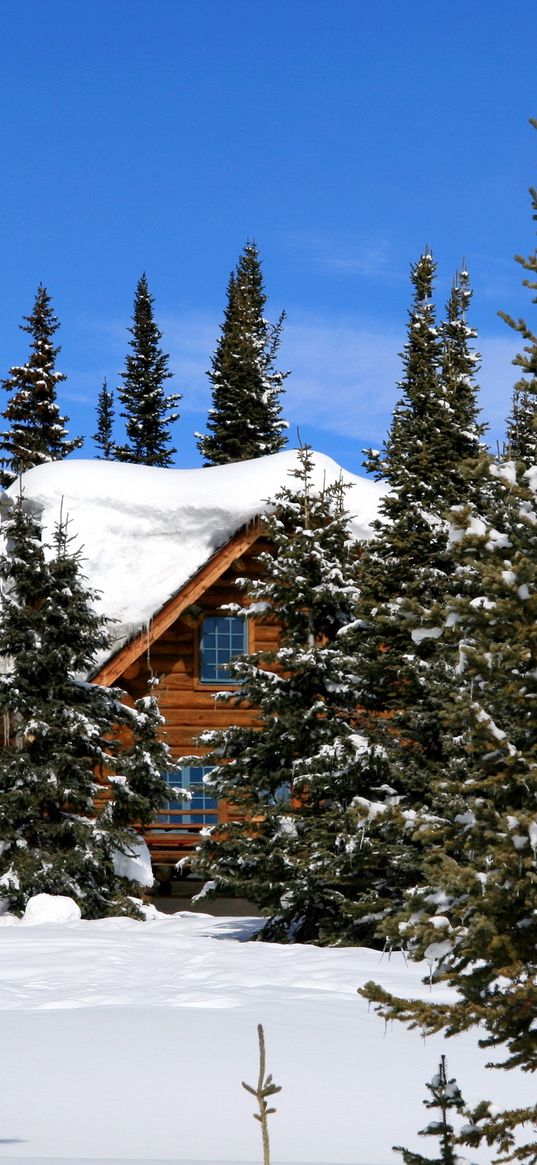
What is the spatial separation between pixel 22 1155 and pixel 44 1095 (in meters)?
1.49

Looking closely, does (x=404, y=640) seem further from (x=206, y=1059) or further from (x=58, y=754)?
(x=206, y=1059)

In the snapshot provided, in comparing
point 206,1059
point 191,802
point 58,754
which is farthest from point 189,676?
point 206,1059

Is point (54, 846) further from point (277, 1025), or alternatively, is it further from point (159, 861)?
point (277, 1025)

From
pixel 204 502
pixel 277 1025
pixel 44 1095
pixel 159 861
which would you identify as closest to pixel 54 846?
pixel 159 861

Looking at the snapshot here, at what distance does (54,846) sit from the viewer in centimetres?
1891

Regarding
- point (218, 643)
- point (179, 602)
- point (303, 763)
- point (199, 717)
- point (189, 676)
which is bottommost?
point (303, 763)

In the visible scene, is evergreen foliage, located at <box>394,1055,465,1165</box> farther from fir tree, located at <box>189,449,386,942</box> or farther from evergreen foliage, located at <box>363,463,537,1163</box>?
fir tree, located at <box>189,449,386,942</box>

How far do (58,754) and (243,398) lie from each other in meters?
33.9

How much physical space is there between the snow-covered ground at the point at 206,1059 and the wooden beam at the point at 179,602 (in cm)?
787

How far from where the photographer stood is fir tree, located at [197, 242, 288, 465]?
5025 centimetres

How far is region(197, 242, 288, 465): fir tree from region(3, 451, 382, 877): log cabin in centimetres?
2456

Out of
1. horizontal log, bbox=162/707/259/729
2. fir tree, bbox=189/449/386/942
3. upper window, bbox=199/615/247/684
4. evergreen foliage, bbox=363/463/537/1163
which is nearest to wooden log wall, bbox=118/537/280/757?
horizontal log, bbox=162/707/259/729

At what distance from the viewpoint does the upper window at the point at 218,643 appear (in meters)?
23.2

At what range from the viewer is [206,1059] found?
8.55m
